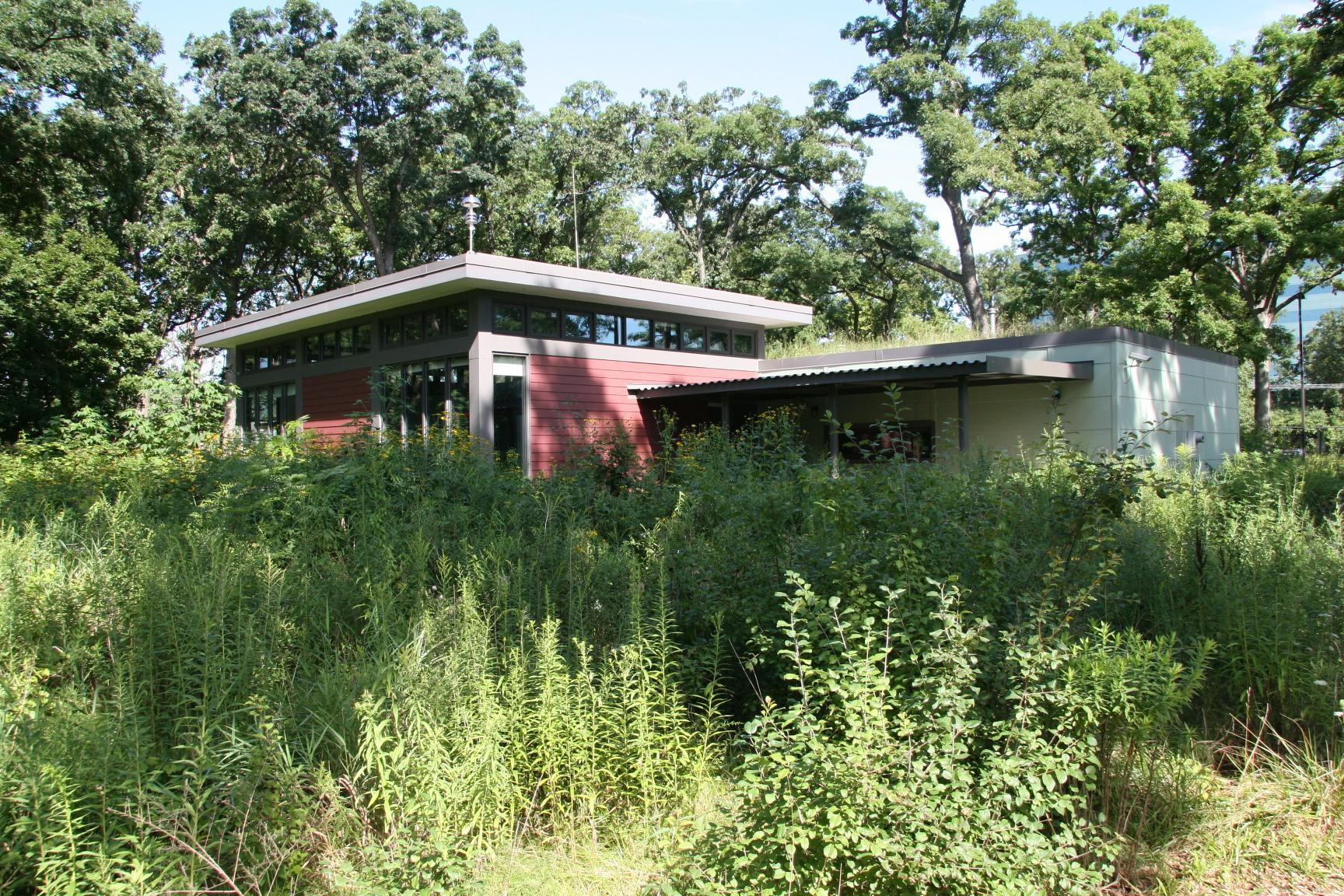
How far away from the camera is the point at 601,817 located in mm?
3180

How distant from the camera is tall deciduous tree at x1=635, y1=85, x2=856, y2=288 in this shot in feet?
99.9

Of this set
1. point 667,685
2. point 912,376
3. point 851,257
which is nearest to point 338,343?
point 912,376

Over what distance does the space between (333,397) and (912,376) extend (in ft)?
38.2

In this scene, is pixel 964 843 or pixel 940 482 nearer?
pixel 964 843

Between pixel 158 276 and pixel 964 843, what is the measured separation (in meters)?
31.2

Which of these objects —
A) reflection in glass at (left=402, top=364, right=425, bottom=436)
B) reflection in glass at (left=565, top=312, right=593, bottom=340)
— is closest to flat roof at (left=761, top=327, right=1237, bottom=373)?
reflection in glass at (left=565, top=312, right=593, bottom=340)

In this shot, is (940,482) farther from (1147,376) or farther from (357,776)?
(1147,376)

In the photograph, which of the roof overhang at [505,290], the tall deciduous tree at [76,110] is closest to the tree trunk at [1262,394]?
the roof overhang at [505,290]

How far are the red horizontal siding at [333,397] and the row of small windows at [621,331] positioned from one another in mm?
3809

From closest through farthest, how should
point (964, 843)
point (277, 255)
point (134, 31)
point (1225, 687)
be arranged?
point (964, 843)
point (1225, 687)
point (134, 31)
point (277, 255)

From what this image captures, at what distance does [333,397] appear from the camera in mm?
17109

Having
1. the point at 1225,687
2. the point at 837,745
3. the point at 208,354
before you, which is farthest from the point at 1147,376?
the point at 208,354

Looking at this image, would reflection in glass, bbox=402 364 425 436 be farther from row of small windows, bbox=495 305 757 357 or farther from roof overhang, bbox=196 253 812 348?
row of small windows, bbox=495 305 757 357

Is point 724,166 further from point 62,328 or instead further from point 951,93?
point 62,328
